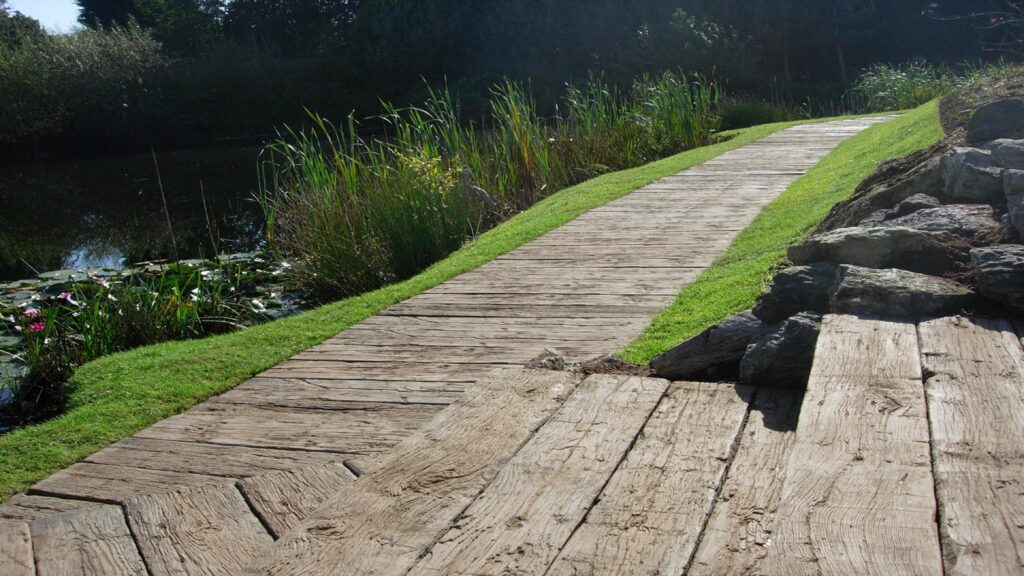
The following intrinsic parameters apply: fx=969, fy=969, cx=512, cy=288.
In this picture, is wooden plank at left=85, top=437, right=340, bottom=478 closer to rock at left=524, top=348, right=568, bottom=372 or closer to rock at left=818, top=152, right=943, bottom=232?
rock at left=524, top=348, right=568, bottom=372

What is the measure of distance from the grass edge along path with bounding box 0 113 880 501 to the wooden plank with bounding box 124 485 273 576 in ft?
2.41

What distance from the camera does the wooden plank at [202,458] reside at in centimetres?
341

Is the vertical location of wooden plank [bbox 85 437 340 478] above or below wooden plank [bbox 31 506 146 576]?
above

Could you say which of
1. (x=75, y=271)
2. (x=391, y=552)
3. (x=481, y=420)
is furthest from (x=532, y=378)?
(x=75, y=271)

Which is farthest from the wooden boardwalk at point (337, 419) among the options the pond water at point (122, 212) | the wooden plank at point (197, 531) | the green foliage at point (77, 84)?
the green foliage at point (77, 84)

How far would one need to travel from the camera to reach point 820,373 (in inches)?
96.0

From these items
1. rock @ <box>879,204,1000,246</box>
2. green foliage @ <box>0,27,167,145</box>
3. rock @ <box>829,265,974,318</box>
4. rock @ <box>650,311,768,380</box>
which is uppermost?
green foliage @ <box>0,27,167,145</box>

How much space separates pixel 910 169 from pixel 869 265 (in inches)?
77.1

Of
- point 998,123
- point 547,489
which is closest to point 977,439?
point 547,489

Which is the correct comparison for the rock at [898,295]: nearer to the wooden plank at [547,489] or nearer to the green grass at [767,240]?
the wooden plank at [547,489]

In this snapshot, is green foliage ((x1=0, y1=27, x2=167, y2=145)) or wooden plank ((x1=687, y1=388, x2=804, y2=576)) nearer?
wooden plank ((x1=687, y1=388, x2=804, y2=576))

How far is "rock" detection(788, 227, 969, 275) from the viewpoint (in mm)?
3406

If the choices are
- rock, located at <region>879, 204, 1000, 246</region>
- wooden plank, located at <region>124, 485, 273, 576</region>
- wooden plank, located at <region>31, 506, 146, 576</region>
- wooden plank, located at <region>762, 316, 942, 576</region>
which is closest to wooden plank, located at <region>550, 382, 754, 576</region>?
wooden plank, located at <region>762, 316, 942, 576</region>

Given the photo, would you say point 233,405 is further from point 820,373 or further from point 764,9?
point 764,9
